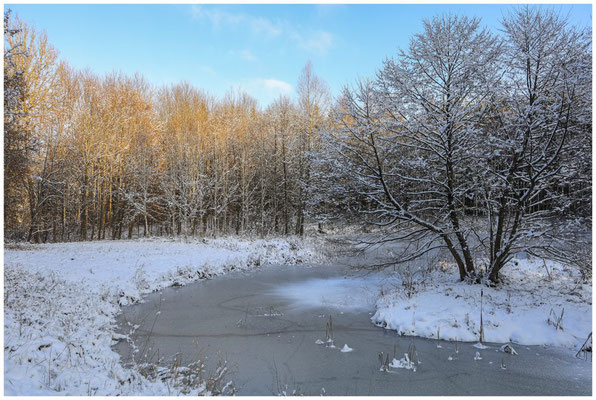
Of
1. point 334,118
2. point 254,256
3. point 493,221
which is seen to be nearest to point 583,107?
point 493,221

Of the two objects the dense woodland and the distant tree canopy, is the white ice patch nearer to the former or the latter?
the distant tree canopy

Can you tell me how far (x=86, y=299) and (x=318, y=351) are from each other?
20.6ft

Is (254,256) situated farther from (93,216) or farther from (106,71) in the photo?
(106,71)

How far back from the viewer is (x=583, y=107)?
25.4ft

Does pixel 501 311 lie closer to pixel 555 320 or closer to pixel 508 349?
pixel 555 320

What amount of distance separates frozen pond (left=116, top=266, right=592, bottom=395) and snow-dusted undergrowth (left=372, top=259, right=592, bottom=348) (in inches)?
14.7

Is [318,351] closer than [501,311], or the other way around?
[318,351]

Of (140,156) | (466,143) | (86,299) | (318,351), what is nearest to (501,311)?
(466,143)

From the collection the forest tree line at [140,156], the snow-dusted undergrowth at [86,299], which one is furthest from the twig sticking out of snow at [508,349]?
the forest tree line at [140,156]

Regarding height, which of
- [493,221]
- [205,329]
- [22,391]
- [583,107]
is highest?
[583,107]

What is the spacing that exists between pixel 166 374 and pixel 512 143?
818 cm

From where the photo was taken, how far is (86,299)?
935cm

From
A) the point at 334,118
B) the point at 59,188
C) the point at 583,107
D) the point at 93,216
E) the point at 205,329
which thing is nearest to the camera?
the point at 583,107

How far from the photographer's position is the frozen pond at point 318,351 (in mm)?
5422
